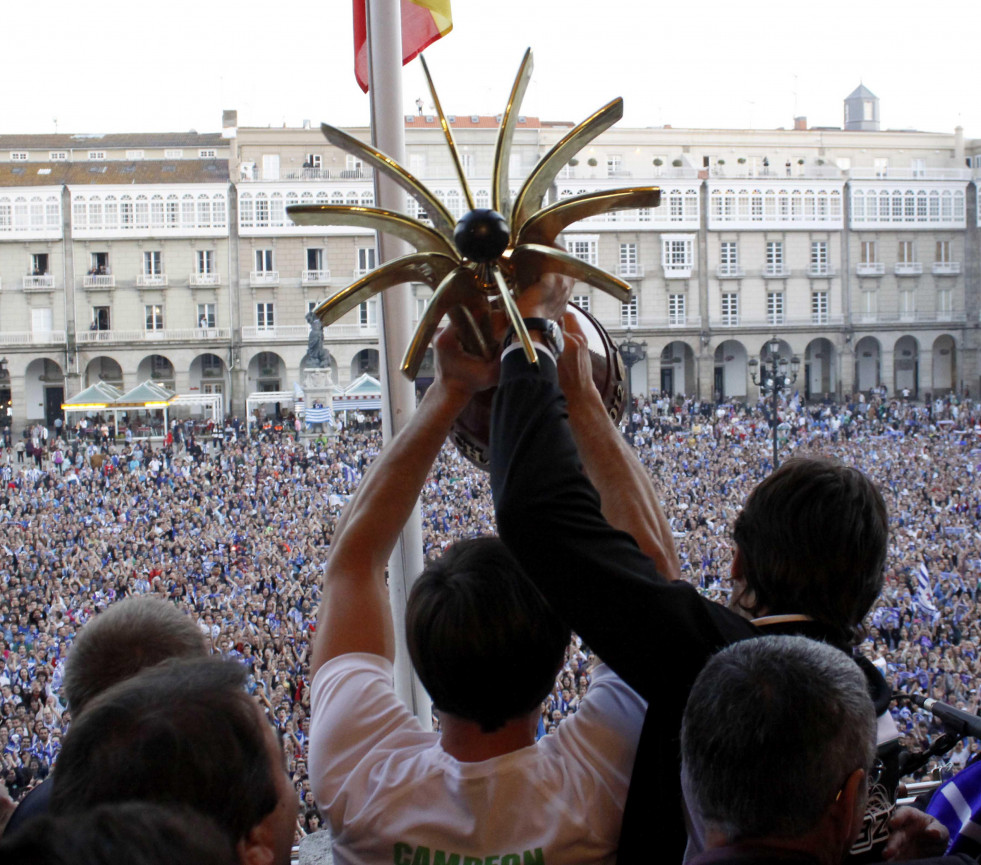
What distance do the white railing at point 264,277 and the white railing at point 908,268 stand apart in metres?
9.38

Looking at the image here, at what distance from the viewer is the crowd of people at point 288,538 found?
12.3 ft

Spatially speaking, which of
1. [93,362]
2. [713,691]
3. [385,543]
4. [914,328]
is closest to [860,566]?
[713,691]

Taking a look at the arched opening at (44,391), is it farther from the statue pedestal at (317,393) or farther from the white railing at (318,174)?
the statue pedestal at (317,393)

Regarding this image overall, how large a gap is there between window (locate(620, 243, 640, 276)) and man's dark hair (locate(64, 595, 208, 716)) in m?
12.2

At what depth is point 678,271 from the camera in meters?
13.4

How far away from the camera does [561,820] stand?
1.94ft

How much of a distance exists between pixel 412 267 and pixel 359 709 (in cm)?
32

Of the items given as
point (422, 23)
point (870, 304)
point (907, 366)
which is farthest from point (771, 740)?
point (907, 366)

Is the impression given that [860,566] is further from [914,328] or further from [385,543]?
[914,328]

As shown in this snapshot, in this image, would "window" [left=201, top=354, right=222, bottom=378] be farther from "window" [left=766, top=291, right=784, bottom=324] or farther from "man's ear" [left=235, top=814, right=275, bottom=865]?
"man's ear" [left=235, top=814, right=275, bottom=865]

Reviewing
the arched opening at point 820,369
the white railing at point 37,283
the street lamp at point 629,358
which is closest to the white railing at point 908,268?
the arched opening at point 820,369

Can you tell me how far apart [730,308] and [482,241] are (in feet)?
47.1

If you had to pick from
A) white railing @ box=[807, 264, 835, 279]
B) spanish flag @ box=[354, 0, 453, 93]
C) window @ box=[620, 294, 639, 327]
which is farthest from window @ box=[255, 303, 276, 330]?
spanish flag @ box=[354, 0, 453, 93]

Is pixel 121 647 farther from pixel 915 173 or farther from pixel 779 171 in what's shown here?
pixel 915 173
